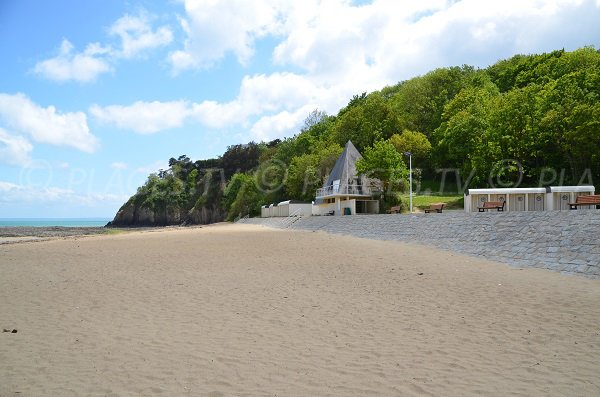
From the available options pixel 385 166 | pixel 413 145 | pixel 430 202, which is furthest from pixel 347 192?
pixel 413 145

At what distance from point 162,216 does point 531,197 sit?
99.5 metres

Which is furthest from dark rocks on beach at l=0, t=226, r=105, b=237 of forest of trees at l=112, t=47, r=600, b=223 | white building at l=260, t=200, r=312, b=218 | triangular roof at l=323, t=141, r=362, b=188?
triangular roof at l=323, t=141, r=362, b=188

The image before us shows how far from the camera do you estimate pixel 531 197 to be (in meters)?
23.9

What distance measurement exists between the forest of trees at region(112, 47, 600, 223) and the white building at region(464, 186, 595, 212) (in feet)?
45.9

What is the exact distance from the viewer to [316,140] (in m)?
72.9

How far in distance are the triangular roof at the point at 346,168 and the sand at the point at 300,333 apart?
3478 centimetres

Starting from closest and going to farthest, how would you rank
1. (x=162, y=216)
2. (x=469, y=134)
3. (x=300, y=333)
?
1. (x=300, y=333)
2. (x=469, y=134)
3. (x=162, y=216)

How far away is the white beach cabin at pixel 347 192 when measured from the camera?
44750 millimetres

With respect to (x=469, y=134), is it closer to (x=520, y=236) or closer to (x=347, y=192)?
(x=347, y=192)

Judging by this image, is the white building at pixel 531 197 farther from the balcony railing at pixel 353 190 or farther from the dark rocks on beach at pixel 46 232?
the dark rocks on beach at pixel 46 232

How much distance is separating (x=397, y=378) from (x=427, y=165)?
5496 cm

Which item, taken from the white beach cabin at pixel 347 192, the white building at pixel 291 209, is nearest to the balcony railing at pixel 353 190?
the white beach cabin at pixel 347 192

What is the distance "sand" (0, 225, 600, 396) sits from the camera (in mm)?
4523

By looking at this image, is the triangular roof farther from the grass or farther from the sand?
the sand
